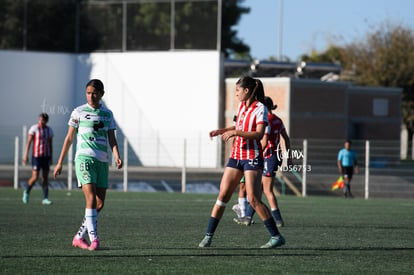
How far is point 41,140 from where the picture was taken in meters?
19.5

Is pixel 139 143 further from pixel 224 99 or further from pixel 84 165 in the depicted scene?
pixel 84 165

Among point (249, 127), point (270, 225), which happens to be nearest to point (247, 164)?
point (249, 127)

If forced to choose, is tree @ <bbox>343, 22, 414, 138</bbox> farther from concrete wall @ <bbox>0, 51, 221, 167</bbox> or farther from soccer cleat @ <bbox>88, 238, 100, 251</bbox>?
soccer cleat @ <bbox>88, 238, 100, 251</bbox>

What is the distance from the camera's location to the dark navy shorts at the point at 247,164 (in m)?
10.7

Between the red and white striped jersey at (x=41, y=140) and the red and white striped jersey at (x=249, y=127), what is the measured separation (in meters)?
9.52

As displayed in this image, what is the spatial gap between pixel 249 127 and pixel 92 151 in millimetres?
1871

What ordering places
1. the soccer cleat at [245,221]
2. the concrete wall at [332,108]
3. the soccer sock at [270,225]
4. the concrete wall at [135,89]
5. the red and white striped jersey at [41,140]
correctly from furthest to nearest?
the concrete wall at [135,89] < the concrete wall at [332,108] < the red and white striped jersey at [41,140] < the soccer cleat at [245,221] < the soccer sock at [270,225]

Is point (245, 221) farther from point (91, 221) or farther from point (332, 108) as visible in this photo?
point (332, 108)

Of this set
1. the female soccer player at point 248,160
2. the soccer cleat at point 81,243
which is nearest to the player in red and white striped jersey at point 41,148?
the soccer cleat at point 81,243

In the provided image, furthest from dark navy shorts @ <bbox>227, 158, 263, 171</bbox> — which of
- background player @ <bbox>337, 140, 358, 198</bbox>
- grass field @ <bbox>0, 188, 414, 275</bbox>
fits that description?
background player @ <bbox>337, 140, 358, 198</bbox>

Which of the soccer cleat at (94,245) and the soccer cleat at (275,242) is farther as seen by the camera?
the soccer cleat at (275,242)

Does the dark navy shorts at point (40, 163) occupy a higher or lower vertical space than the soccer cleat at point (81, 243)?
higher

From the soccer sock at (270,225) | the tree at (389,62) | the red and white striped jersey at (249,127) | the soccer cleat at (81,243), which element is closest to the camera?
the soccer cleat at (81,243)

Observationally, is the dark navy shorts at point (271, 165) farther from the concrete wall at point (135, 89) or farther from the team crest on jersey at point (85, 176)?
the concrete wall at point (135, 89)
